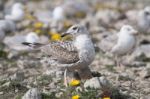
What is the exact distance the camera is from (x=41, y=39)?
674 inches

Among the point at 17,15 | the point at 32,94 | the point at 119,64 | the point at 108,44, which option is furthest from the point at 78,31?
the point at 17,15

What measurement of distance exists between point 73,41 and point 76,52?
14.3 inches

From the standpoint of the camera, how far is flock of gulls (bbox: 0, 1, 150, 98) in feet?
34.7

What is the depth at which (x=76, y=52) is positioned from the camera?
10594 mm

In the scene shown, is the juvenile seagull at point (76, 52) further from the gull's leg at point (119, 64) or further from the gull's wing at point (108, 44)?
the gull's wing at point (108, 44)

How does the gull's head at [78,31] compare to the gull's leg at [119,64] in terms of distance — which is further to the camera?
the gull's leg at [119,64]

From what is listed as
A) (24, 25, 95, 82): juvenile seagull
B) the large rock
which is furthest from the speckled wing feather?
the large rock

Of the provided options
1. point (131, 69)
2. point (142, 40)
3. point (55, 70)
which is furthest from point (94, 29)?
point (55, 70)

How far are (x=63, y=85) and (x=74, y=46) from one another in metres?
0.85

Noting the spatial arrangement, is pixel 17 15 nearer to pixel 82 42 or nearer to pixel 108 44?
pixel 108 44

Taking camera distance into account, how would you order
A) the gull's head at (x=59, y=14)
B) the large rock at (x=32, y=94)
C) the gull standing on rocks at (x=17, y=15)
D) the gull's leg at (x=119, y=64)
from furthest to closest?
the gull's head at (x=59, y=14) → the gull standing on rocks at (x=17, y=15) → the gull's leg at (x=119, y=64) → the large rock at (x=32, y=94)

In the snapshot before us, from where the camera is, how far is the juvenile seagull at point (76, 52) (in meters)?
10.5

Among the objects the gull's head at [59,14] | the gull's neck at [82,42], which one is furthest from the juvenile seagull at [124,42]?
the gull's head at [59,14]

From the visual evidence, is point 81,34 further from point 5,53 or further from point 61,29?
point 61,29
